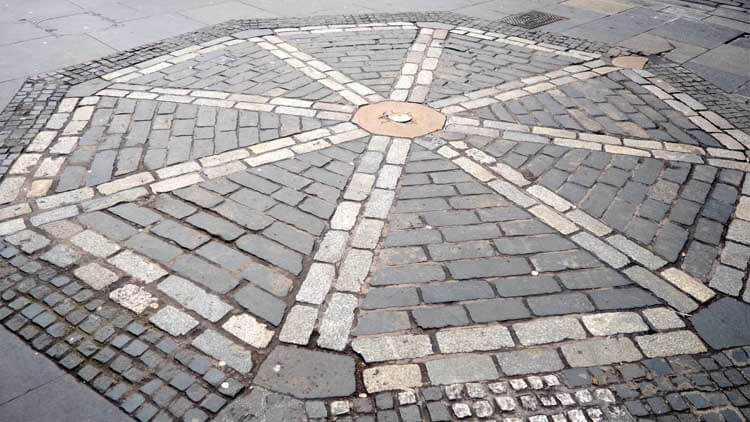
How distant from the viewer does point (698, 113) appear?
6.02 metres

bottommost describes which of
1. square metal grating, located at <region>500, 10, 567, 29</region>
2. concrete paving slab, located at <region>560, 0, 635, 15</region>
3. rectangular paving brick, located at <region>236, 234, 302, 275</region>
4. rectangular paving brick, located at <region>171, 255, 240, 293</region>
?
rectangular paving brick, located at <region>171, 255, 240, 293</region>

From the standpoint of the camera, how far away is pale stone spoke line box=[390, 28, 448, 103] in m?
6.24

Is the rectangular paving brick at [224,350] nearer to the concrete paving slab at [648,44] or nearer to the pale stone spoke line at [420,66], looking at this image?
the pale stone spoke line at [420,66]

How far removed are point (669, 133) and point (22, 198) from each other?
600 cm

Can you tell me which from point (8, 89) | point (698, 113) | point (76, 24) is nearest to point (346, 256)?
point (698, 113)

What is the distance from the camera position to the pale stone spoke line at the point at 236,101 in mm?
5784

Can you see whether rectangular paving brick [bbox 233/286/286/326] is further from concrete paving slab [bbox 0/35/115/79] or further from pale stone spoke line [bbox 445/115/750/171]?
concrete paving slab [bbox 0/35/115/79]

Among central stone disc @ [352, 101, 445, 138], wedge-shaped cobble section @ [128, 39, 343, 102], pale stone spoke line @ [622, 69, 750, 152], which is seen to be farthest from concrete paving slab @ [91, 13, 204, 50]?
pale stone spoke line @ [622, 69, 750, 152]

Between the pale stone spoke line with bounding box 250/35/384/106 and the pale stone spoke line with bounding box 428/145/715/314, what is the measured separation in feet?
4.75

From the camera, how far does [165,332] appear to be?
3.22 m

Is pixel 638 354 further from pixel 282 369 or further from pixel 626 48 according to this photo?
pixel 626 48

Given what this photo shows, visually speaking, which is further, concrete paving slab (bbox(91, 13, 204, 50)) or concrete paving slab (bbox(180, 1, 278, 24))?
concrete paving slab (bbox(180, 1, 278, 24))

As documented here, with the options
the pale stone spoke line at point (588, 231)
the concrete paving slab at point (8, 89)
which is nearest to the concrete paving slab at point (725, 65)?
the pale stone spoke line at point (588, 231)

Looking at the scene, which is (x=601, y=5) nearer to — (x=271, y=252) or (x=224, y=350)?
(x=271, y=252)
